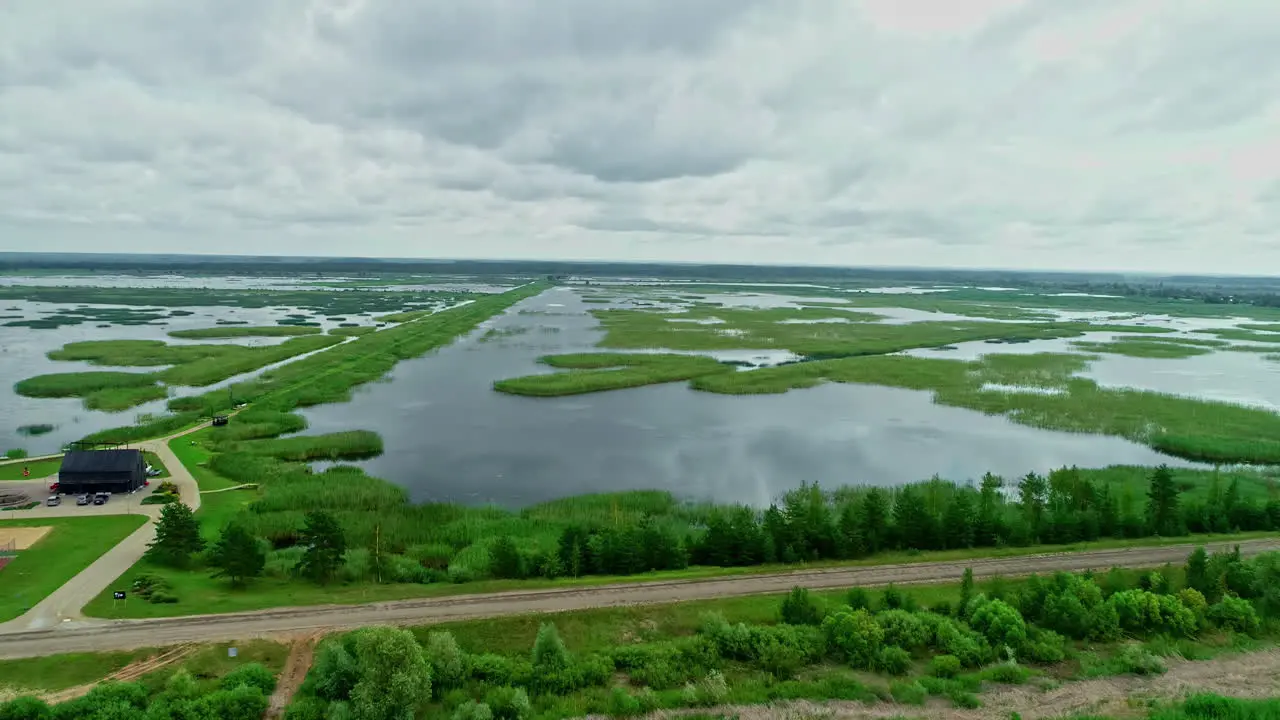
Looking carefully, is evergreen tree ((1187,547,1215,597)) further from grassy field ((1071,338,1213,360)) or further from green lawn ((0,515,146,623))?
grassy field ((1071,338,1213,360))

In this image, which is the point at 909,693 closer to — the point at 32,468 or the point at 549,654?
the point at 549,654

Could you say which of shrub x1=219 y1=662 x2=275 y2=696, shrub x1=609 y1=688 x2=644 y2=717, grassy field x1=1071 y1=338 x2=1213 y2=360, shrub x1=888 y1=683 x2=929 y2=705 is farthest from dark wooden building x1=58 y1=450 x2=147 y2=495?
grassy field x1=1071 y1=338 x2=1213 y2=360

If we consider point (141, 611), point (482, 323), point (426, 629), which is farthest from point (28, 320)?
point (426, 629)

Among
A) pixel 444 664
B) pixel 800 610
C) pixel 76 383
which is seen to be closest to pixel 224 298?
pixel 76 383

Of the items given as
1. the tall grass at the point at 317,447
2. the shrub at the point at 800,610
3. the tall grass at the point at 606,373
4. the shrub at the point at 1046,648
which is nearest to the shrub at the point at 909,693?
the shrub at the point at 800,610

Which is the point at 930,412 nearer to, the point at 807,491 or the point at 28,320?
the point at 807,491

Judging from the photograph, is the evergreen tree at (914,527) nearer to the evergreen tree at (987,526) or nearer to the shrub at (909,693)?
the evergreen tree at (987,526)
